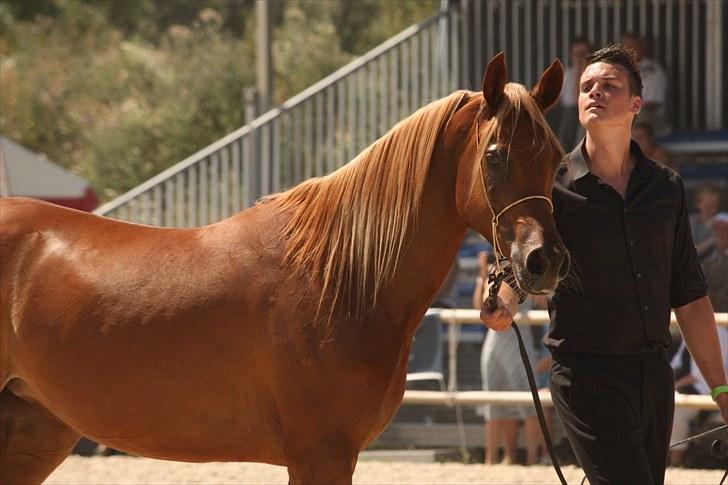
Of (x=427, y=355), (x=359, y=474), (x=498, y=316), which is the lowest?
(x=359, y=474)

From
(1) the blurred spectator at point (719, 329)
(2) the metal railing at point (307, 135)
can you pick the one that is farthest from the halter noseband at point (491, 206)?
(2) the metal railing at point (307, 135)

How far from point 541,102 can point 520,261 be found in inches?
22.0

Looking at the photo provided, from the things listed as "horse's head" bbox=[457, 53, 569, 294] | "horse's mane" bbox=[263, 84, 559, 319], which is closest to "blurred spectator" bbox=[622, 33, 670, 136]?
"horse's mane" bbox=[263, 84, 559, 319]

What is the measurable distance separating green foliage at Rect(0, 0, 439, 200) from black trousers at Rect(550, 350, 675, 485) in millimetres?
18555

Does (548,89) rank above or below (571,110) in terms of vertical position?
above

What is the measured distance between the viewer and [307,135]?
11352 millimetres

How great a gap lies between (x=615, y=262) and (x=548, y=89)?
0.57 metres

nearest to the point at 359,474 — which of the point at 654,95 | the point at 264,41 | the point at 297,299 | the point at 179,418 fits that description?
the point at 179,418

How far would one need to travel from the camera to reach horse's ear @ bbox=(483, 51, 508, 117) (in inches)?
142

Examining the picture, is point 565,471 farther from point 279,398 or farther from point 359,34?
point 359,34

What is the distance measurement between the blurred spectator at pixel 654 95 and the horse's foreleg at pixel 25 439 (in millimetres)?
7122

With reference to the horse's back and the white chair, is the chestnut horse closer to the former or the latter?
the horse's back

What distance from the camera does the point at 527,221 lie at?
138 inches

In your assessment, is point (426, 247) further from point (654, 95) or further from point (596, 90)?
point (654, 95)
